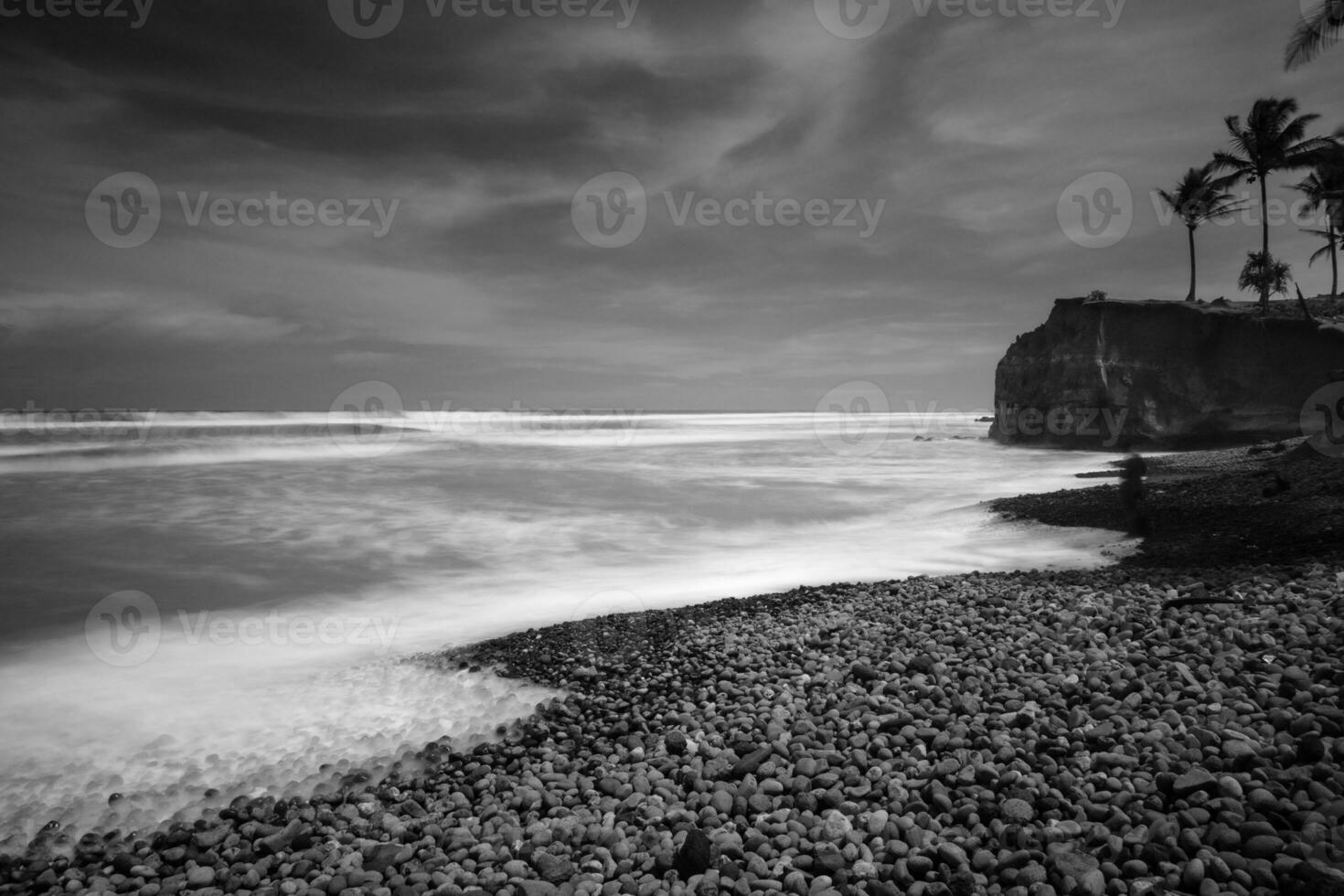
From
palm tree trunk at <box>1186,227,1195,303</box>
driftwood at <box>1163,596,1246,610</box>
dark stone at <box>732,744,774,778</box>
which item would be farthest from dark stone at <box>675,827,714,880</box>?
palm tree trunk at <box>1186,227,1195,303</box>

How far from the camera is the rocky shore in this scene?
2.86 metres

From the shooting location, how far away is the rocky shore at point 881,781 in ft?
9.39

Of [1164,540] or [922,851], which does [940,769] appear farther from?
[1164,540]

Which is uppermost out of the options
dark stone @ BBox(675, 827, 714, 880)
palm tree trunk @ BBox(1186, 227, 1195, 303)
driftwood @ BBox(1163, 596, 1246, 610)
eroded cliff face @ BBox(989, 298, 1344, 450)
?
palm tree trunk @ BBox(1186, 227, 1195, 303)

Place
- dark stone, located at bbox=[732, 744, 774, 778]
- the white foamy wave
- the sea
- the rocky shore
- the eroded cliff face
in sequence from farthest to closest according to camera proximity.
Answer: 1. the eroded cliff face
2. the sea
3. the white foamy wave
4. dark stone, located at bbox=[732, 744, 774, 778]
5. the rocky shore

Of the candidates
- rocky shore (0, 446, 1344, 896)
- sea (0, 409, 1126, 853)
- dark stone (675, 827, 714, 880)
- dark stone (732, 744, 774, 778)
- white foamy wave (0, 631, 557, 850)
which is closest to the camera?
rocky shore (0, 446, 1344, 896)

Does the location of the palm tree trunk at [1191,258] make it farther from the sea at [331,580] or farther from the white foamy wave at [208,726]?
the white foamy wave at [208,726]

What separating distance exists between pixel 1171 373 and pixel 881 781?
33.9 m

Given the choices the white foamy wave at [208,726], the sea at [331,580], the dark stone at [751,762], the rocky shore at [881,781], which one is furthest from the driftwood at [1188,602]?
the white foamy wave at [208,726]

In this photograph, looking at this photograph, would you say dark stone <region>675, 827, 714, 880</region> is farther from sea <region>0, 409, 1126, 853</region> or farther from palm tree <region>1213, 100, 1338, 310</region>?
palm tree <region>1213, 100, 1338, 310</region>

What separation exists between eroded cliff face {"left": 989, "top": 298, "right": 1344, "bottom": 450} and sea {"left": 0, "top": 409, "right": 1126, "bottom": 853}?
6.41 metres

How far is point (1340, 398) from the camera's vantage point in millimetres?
18297

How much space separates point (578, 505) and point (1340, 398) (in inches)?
845

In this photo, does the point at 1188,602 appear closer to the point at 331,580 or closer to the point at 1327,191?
the point at 331,580
